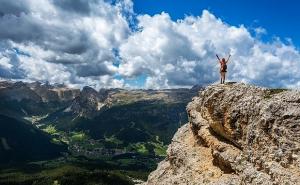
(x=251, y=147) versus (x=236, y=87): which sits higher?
(x=236, y=87)

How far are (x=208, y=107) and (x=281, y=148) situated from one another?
65.5 ft

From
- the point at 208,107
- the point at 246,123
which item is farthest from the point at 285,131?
the point at 208,107

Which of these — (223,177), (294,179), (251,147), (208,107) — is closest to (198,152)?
(208,107)

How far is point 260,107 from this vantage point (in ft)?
151

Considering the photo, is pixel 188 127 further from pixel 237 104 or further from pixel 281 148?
pixel 281 148

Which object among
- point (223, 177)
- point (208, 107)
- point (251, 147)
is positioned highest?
point (208, 107)

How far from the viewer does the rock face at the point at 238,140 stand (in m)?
40.1

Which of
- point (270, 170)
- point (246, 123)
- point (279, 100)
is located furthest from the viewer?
point (246, 123)

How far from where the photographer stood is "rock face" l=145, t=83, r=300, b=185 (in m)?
40.1

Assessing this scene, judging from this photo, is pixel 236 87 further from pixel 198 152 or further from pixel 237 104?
pixel 198 152

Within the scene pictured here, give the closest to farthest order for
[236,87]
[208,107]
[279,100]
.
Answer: [279,100] < [236,87] < [208,107]

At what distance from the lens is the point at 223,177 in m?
49.8

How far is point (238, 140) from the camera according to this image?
51125 mm

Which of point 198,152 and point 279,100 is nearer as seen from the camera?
point 279,100
